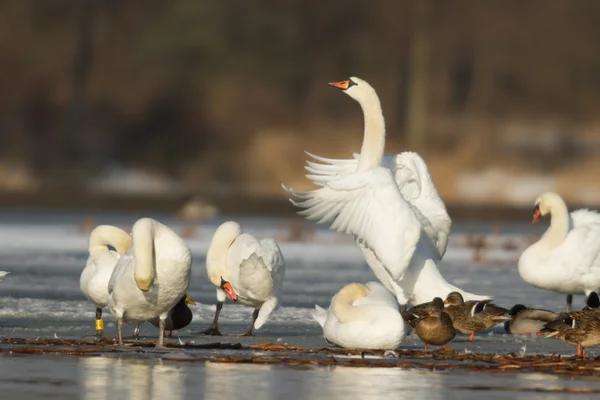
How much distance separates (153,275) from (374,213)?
7.73ft

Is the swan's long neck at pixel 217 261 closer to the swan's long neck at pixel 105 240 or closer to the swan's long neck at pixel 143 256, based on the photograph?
the swan's long neck at pixel 105 240

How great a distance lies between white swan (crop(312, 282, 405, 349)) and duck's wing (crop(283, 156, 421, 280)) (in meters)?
1.32

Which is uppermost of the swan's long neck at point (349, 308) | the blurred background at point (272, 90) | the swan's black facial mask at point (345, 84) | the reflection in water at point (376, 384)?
the blurred background at point (272, 90)

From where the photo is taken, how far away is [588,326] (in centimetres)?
876

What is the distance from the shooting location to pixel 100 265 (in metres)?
10.0

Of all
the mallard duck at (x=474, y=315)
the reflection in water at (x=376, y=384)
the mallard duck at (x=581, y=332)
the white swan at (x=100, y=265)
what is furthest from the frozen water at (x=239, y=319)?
the mallard duck at (x=581, y=332)

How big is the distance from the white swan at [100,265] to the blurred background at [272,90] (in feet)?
72.4

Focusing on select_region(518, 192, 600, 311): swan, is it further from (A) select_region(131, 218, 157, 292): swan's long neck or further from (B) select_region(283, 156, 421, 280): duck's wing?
(A) select_region(131, 218, 157, 292): swan's long neck

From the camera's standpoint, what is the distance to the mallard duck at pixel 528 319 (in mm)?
9805

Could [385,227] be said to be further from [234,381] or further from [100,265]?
[234,381]

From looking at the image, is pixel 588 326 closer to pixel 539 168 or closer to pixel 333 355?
pixel 333 355

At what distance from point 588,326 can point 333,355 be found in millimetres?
1671

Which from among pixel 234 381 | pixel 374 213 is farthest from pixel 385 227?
pixel 234 381

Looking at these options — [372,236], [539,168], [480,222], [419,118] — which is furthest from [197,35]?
[372,236]
